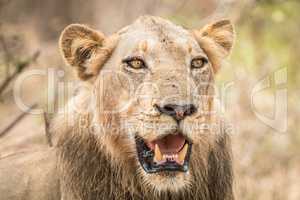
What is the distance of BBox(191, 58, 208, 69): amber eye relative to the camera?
17.1 ft

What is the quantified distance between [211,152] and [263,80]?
249 inches

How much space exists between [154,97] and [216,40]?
1.12 metres

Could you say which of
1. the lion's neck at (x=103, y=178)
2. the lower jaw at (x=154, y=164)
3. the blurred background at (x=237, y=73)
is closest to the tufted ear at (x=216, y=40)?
the lion's neck at (x=103, y=178)

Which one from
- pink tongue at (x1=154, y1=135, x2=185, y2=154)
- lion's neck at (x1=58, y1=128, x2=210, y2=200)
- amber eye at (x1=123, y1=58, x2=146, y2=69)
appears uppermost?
amber eye at (x1=123, y1=58, x2=146, y2=69)

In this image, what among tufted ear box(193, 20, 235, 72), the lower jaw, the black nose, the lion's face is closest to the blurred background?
tufted ear box(193, 20, 235, 72)

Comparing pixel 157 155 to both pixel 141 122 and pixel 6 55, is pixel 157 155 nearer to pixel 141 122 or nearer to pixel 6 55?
pixel 141 122

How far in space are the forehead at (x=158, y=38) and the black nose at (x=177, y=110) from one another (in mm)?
574

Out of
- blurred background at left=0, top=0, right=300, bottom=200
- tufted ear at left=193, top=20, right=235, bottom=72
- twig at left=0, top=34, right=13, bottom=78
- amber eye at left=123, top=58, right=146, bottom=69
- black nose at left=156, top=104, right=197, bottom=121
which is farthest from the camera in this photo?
blurred background at left=0, top=0, right=300, bottom=200

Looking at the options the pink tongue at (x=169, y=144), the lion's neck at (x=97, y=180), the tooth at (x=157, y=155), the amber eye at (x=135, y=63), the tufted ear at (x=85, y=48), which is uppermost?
the tufted ear at (x=85, y=48)

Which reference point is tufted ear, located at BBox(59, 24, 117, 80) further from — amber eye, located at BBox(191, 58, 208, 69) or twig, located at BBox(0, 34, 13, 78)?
twig, located at BBox(0, 34, 13, 78)

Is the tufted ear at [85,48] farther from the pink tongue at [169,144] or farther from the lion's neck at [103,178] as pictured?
the pink tongue at [169,144]

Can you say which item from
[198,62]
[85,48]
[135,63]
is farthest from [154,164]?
[85,48]

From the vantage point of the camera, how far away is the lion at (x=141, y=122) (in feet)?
15.8

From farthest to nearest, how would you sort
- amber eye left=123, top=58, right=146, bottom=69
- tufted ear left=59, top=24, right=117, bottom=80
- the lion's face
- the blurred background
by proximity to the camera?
the blurred background < tufted ear left=59, top=24, right=117, bottom=80 < amber eye left=123, top=58, right=146, bottom=69 < the lion's face
